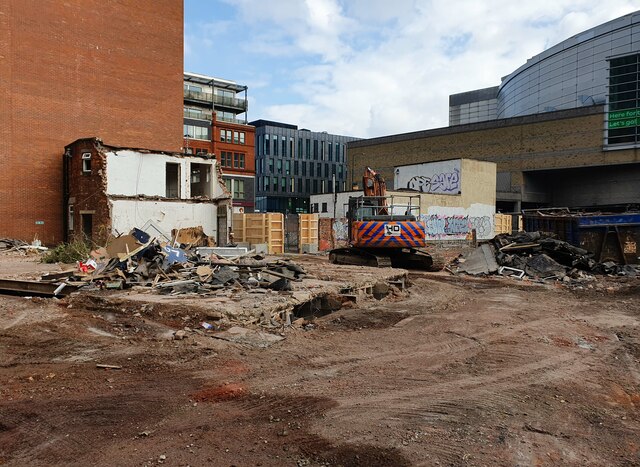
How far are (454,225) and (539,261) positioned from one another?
20.3 metres

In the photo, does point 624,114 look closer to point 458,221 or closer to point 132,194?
point 458,221

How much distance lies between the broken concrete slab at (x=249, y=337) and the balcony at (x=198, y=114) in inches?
2254

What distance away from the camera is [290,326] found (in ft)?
29.4

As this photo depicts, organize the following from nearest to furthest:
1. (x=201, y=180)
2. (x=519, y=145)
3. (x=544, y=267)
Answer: (x=544, y=267) → (x=201, y=180) → (x=519, y=145)

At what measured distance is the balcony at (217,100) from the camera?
61938 mm

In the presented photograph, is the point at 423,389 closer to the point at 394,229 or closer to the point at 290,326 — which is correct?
the point at 290,326

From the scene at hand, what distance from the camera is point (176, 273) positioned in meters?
12.5

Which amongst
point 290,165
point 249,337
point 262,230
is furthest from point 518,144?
point 249,337

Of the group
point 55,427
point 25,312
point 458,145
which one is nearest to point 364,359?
point 55,427

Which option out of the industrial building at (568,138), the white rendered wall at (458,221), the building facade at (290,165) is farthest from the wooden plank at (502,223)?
the building facade at (290,165)

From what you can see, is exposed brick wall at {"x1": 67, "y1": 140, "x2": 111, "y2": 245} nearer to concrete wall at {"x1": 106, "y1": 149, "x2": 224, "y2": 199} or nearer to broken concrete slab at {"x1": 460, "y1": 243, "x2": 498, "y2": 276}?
concrete wall at {"x1": 106, "y1": 149, "x2": 224, "y2": 199}

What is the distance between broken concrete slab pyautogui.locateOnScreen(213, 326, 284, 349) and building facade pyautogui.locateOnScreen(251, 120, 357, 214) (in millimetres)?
78812

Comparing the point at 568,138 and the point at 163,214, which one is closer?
the point at 163,214

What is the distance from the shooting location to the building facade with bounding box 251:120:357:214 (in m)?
87.4
